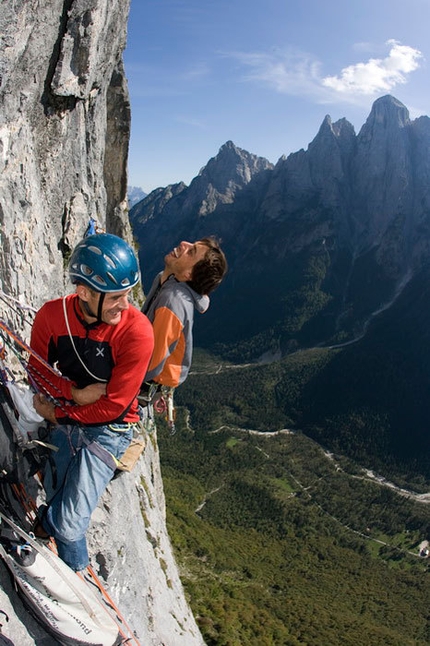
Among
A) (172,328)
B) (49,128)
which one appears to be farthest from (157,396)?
(49,128)

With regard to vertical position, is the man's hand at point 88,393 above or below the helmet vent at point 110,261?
below

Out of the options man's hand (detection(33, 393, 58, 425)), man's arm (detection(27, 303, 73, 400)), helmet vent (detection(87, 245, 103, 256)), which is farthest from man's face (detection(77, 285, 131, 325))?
man's hand (detection(33, 393, 58, 425))

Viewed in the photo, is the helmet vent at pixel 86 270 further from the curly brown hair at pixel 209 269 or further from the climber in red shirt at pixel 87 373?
the curly brown hair at pixel 209 269

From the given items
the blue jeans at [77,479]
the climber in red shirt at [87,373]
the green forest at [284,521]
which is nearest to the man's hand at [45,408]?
the climber in red shirt at [87,373]

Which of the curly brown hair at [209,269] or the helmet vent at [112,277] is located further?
the curly brown hair at [209,269]

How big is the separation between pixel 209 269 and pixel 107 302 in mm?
1721

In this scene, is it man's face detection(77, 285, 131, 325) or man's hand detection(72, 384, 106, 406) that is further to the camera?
man's hand detection(72, 384, 106, 406)

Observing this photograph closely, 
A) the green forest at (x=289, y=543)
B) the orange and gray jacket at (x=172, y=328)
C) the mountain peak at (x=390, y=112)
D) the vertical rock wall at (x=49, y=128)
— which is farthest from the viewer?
the mountain peak at (x=390, y=112)

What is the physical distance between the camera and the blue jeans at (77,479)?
515 cm

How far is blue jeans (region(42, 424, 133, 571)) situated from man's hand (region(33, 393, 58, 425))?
1.11ft

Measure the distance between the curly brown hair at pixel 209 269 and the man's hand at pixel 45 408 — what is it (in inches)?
95.3

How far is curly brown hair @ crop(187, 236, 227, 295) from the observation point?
6.12 m

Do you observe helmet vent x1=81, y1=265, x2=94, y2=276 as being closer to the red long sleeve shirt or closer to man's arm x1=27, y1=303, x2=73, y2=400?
the red long sleeve shirt

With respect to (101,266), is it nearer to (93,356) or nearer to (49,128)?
(93,356)
